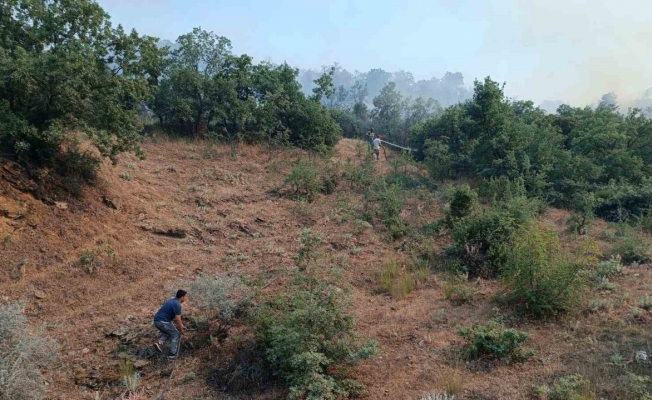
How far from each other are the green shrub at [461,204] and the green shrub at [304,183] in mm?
4069

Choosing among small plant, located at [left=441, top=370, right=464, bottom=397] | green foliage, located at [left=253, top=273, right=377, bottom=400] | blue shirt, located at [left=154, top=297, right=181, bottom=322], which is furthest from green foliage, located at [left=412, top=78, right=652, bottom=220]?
blue shirt, located at [left=154, top=297, right=181, bottom=322]

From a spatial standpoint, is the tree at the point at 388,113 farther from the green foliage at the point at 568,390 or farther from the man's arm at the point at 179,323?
the green foliage at the point at 568,390

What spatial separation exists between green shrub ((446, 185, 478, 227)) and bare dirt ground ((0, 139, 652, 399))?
0.75 metres

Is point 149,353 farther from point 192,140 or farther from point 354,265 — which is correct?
point 192,140

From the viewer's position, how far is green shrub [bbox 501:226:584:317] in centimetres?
686

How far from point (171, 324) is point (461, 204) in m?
7.46

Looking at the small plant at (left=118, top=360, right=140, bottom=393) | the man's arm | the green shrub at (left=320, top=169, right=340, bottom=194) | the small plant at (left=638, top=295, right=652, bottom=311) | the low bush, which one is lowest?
the small plant at (left=118, top=360, right=140, bottom=393)

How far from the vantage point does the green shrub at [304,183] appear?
43.7ft

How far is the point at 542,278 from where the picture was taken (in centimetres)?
703

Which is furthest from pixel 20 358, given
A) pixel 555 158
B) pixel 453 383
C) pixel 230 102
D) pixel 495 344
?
pixel 555 158

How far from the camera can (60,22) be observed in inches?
386

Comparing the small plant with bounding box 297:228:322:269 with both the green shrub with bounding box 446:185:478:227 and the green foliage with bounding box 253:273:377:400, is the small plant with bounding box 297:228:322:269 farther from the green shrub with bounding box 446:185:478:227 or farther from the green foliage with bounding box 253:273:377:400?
the green shrub with bounding box 446:185:478:227

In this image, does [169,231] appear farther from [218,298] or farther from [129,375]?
[129,375]

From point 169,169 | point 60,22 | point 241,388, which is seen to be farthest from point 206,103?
point 241,388
